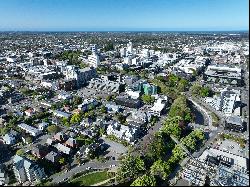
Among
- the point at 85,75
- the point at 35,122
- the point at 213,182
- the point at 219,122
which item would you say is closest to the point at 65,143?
the point at 35,122

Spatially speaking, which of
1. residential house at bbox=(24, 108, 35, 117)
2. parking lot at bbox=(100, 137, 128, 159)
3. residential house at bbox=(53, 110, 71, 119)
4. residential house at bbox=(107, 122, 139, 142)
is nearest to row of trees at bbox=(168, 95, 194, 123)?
residential house at bbox=(107, 122, 139, 142)

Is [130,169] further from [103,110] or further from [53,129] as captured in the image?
[103,110]

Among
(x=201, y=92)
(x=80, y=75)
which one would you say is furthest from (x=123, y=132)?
(x=80, y=75)

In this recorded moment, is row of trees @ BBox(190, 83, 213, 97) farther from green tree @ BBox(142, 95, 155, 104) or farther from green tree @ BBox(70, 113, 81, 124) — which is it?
green tree @ BBox(70, 113, 81, 124)

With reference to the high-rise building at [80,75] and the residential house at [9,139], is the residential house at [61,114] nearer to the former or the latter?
the residential house at [9,139]

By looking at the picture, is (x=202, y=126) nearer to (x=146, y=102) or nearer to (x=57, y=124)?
(x=146, y=102)

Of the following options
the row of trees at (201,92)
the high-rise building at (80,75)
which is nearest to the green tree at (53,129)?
the high-rise building at (80,75)
